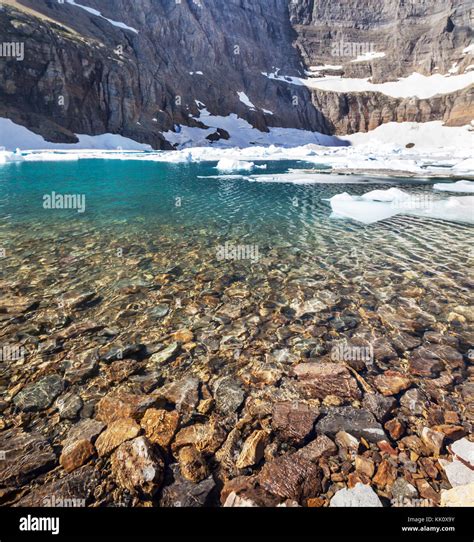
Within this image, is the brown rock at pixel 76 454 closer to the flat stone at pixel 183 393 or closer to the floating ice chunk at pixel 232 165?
the flat stone at pixel 183 393

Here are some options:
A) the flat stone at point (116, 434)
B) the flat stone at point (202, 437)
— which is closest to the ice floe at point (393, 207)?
the flat stone at point (202, 437)

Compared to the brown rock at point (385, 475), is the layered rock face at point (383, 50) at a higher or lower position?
higher

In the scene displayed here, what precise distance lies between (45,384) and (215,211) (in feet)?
46.5

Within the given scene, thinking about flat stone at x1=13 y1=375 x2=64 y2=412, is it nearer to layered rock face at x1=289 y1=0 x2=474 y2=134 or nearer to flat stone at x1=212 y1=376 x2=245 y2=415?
flat stone at x1=212 y1=376 x2=245 y2=415

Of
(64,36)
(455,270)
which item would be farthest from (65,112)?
(455,270)

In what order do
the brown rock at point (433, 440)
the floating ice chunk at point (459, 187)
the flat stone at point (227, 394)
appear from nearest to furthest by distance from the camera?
the brown rock at point (433, 440) → the flat stone at point (227, 394) → the floating ice chunk at point (459, 187)

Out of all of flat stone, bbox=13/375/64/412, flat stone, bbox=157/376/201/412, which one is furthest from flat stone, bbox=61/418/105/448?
flat stone, bbox=157/376/201/412

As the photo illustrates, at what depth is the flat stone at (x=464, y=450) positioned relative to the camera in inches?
146

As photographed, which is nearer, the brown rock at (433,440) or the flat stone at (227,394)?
the brown rock at (433,440)

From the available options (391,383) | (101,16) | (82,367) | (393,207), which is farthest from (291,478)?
(101,16)

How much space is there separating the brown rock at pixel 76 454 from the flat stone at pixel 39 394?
3.17 feet

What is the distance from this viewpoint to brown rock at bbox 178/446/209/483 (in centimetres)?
357

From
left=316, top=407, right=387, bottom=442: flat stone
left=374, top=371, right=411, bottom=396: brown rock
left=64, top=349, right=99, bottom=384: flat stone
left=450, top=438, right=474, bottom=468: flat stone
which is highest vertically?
left=64, top=349, right=99, bottom=384: flat stone

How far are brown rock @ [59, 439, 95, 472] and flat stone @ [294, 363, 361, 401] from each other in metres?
2.96
